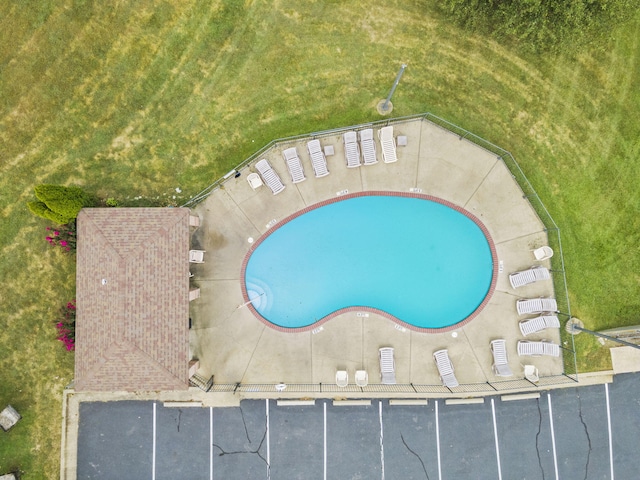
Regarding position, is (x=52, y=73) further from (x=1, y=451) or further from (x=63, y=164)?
(x=1, y=451)

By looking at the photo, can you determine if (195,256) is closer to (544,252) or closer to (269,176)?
(269,176)

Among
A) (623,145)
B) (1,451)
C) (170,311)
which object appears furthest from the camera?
(623,145)

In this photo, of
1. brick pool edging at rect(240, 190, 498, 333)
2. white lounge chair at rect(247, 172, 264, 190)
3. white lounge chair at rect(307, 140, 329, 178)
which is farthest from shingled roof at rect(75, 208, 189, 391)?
white lounge chair at rect(307, 140, 329, 178)

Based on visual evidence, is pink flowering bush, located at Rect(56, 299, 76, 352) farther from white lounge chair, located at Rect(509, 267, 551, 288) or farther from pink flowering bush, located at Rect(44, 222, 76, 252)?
white lounge chair, located at Rect(509, 267, 551, 288)

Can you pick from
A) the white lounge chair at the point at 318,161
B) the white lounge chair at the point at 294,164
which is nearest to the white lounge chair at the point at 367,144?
the white lounge chair at the point at 318,161

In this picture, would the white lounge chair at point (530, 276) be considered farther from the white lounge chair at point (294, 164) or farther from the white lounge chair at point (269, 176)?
the white lounge chair at point (269, 176)

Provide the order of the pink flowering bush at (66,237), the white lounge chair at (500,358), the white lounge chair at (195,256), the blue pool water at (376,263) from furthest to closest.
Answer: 1. the blue pool water at (376,263)
2. the white lounge chair at (500,358)
3. the white lounge chair at (195,256)
4. the pink flowering bush at (66,237)

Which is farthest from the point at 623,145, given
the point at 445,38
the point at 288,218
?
the point at 288,218
